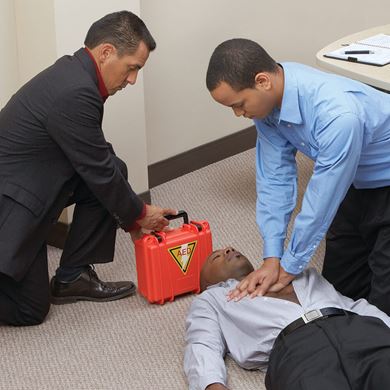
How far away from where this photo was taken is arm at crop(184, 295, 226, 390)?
7.89 feet

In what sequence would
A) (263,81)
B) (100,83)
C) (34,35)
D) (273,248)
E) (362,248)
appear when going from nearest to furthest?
1. (263,81)
2. (273,248)
3. (100,83)
4. (362,248)
5. (34,35)

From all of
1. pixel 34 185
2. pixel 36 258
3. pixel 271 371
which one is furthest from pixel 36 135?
pixel 271 371

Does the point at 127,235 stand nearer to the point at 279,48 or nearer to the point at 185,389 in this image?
the point at 185,389

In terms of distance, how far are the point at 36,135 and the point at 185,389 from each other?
93 centimetres

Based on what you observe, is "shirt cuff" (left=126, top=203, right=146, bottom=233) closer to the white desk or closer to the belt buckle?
the belt buckle

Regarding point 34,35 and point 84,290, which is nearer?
point 84,290

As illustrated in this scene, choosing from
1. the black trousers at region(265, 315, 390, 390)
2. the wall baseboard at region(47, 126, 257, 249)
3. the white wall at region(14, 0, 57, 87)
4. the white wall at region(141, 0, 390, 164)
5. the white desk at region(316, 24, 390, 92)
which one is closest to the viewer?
the black trousers at region(265, 315, 390, 390)

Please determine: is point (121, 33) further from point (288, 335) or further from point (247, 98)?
point (288, 335)

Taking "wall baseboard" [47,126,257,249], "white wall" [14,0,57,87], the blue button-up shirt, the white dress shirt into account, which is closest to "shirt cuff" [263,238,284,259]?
the blue button-up shirt

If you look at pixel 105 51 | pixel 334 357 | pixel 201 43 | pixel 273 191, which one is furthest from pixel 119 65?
pixel 201 43

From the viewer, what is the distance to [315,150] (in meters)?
2.46

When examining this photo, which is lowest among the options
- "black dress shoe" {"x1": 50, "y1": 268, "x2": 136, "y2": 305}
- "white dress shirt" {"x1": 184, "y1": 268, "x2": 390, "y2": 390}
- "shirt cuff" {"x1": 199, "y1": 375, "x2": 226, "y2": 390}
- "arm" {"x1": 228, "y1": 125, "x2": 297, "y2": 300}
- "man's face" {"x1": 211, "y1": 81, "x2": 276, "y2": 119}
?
"black dress shoe" {"x1": 50, "y1": 268, "x2": 136, "y2": 305}

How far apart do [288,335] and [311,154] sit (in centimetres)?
54

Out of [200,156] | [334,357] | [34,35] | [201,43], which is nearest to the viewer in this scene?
[334,357]
